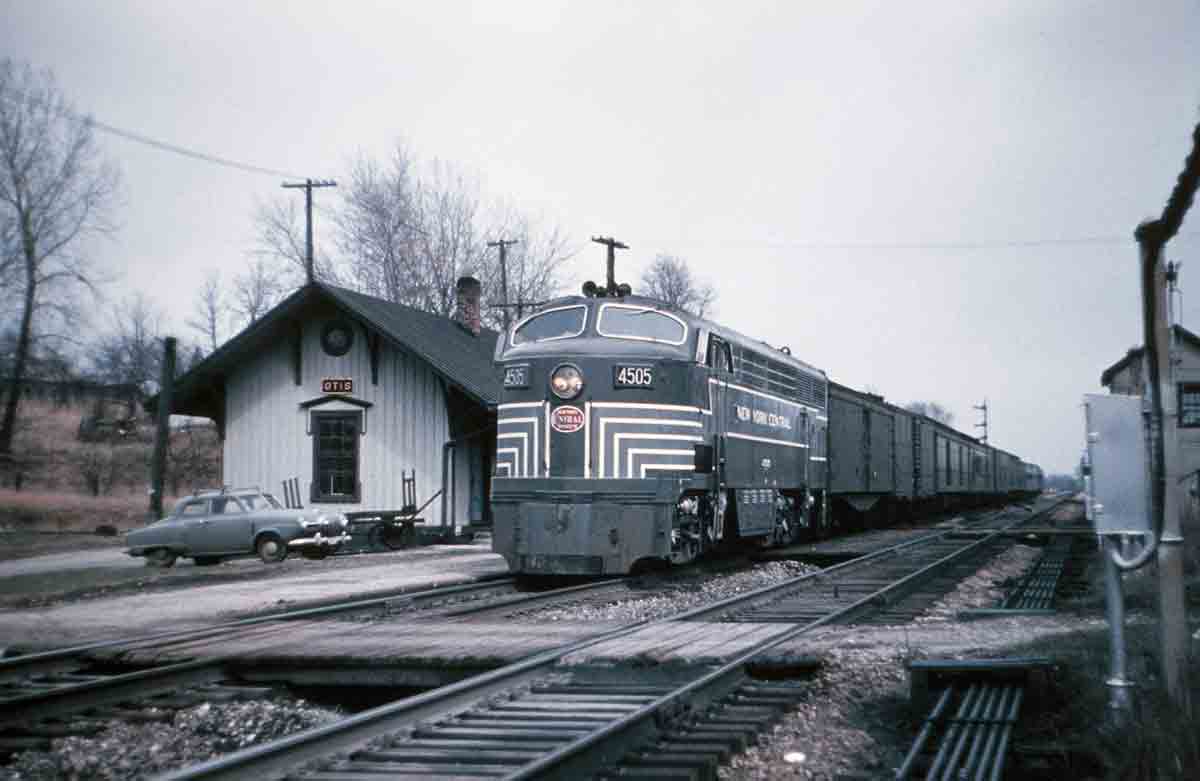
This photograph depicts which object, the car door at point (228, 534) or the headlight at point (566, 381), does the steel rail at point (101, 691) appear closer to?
the headlight at point (566, 381)

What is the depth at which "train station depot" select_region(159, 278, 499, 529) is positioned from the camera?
24.0 metres

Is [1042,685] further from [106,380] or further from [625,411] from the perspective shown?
[106,380]

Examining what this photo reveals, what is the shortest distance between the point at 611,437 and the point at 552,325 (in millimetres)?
2058

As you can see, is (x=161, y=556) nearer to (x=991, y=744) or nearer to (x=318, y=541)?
(x=318, y=541)

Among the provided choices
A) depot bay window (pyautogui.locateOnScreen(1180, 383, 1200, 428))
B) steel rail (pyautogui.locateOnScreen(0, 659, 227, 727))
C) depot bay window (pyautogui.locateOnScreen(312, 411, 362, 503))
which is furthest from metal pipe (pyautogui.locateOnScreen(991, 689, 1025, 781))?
depot bay window (pyautogui.locateOnScreen(1180, 383, 1200, 428))

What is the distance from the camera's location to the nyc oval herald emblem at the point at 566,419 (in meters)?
13.7

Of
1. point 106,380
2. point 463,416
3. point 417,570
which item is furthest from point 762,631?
point 106,380

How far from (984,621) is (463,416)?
49.9 ft

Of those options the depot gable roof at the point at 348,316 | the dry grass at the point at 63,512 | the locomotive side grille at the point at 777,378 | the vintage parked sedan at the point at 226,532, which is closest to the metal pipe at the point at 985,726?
the locomotive side grille at the point at 777,378

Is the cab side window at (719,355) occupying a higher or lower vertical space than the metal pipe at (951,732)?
higher

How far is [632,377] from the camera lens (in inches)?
544

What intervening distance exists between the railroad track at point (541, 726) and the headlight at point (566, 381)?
16.9 feet

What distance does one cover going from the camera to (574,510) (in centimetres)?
1316

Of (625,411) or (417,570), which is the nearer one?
(625,411)
